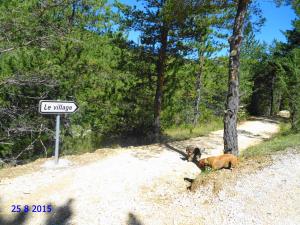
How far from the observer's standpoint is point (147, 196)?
5738 mm

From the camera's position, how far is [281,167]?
254 inches

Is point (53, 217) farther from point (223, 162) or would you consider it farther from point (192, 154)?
point (192, 154)

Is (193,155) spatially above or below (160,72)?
below

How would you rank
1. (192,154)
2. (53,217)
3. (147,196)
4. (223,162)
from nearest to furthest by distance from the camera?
(53,217), (147,196), (223,162), (192,154)

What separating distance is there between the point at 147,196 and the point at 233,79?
3.50 meters

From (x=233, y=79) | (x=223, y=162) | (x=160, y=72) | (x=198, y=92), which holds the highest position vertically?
(x=160, y=72)

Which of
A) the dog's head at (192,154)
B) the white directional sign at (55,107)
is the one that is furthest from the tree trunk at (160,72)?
the white directional sign at (55,107)

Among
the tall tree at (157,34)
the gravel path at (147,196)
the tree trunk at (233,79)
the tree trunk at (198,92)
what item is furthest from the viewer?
the tree trunk at (198,92)

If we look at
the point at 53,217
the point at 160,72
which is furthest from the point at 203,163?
the point at 160,72

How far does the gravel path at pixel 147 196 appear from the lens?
15.9 feet

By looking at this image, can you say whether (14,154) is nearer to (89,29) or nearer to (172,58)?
(89,29)

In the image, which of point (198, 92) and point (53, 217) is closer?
point (53, 217)

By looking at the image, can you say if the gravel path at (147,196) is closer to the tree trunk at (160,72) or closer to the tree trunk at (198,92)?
the tree trunk at (160,72)

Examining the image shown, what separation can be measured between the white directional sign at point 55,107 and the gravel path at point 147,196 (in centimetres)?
124
